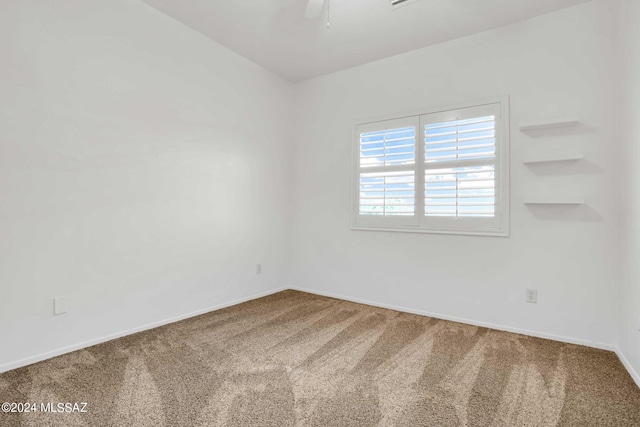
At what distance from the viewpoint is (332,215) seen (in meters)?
3.97

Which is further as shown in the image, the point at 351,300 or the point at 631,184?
the point at 351,300

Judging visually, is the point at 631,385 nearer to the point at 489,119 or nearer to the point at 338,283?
the point at 489,119

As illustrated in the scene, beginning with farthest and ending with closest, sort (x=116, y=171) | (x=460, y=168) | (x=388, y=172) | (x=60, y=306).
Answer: (x=388, y=172)
(x=460, y=168)
(x=116, y=171)
(x=60, y=306)

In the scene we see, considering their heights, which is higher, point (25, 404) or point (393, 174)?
point (393, 174)

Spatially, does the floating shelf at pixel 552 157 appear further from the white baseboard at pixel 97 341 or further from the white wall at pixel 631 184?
the white baseboard at pixel 97 341

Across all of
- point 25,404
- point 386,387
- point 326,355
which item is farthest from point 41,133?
point 386,387

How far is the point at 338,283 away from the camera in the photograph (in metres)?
A: 3.90

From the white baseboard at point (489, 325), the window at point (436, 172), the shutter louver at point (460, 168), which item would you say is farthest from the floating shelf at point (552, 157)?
the white baseboard at point (489, 325)

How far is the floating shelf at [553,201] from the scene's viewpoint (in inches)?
98.8

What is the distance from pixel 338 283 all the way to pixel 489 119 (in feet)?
7.86

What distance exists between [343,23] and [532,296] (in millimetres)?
2959

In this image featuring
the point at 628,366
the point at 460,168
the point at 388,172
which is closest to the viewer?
the point at 628,366

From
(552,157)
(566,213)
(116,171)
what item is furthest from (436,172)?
(116,171)

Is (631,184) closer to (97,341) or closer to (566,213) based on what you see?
(566,213)
